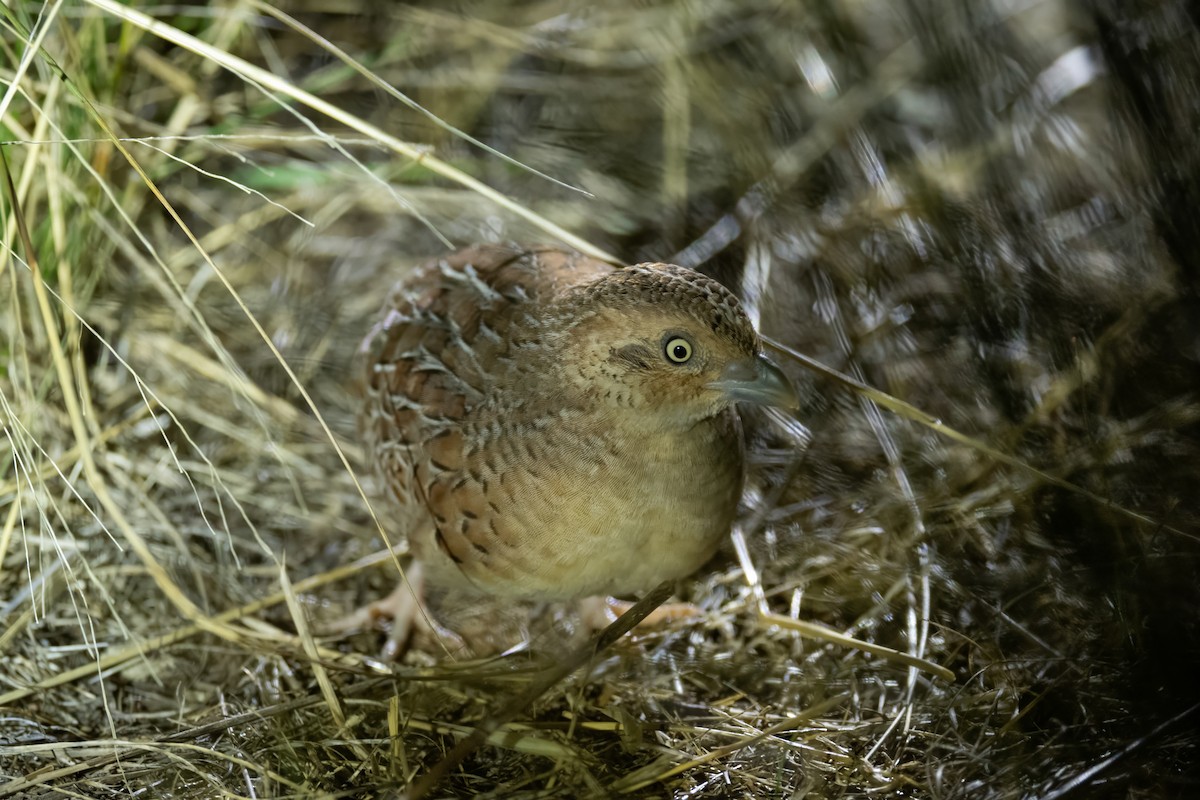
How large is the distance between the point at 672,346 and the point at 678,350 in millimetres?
16

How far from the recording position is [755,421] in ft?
11.1

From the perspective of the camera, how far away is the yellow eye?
7.33 feet

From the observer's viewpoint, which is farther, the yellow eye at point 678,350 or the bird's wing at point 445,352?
the bird's wing at point 445,352

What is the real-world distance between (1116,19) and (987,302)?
2.00 feet

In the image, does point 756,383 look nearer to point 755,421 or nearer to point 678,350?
point 678,350

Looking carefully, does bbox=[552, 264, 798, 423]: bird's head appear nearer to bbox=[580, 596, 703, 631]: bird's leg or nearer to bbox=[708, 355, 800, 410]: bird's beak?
bbox=[708, 355, 800, 410]: bird's beak

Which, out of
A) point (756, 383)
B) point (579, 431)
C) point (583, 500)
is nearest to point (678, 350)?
point (756, 383)

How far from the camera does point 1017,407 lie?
2.50 metres

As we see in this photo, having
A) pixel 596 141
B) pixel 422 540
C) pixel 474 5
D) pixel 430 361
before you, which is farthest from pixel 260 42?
pixel 422 540

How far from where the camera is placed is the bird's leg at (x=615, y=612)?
2.94 m

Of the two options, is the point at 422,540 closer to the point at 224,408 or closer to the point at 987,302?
the point at 224,408

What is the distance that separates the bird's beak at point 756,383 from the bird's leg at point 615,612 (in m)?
0.85

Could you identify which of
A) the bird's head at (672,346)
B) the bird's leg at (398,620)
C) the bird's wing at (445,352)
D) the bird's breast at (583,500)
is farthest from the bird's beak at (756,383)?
the bird's leg at (398,620)

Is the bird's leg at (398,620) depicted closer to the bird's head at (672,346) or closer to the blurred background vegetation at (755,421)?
the blurred background vegetation at (755,421)
